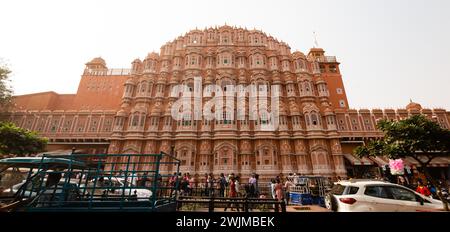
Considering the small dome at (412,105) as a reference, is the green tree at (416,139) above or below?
below

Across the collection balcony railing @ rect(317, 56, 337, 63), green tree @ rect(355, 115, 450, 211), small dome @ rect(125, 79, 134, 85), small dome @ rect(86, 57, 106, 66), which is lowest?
green tree @ rect(355, 115, 450, 211)

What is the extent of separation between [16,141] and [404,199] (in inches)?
1022

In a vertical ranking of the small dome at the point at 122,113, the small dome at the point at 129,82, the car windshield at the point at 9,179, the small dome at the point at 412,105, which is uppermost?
the small dome at the point at 129,82

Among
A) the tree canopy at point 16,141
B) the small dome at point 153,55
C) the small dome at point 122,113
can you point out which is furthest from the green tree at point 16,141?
the small dome at point 153,55

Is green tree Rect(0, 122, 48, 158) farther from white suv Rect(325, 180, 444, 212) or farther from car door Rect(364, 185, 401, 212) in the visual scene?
car door Rect(364, 185, 401, 212)

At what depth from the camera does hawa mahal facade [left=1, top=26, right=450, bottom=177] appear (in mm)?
20891

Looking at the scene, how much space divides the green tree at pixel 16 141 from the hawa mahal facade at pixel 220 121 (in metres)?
4.87

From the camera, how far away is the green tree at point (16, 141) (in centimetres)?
1647

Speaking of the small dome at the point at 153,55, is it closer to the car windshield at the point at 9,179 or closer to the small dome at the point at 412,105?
the car windshield at the point at 9,179

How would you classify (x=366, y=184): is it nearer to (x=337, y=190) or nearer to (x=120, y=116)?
(x=337, y=190)

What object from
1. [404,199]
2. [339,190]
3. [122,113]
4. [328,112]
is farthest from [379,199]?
[122,113]

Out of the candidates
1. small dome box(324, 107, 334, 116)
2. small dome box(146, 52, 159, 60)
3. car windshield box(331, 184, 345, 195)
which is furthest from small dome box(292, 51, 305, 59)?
car windshield box(331, 184, 345, 195)

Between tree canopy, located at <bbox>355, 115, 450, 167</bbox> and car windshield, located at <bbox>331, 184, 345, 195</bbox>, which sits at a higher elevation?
tree canopy, located at <bbox>355, 115, 450, 167</bbox>
